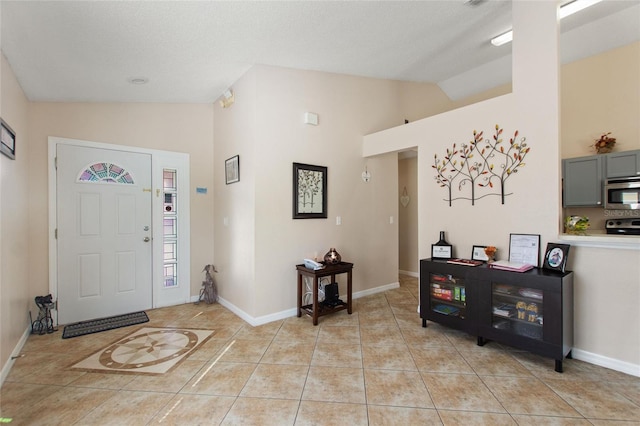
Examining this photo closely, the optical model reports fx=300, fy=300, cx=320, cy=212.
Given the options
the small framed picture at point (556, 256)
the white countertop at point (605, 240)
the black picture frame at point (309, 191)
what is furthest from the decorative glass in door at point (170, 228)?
the white countertop at point (605, 240)

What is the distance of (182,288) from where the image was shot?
4109mm

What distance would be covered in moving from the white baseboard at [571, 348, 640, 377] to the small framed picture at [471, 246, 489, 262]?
974 millimetres

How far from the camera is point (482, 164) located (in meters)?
3.03

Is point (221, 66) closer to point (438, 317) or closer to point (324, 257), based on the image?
point (324, 257)

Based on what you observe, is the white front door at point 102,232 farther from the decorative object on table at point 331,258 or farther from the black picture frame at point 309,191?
the decorative object on table at point 331,258

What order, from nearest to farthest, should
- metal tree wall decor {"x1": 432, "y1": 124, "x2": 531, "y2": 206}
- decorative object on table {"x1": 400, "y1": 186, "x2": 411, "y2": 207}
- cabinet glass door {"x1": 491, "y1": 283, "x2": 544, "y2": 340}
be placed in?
cabinet glass door {"x1": 491, "y1": 283, "x2": 544, "y2": 340} < metal tree wall decor {"x1": 432, "y1": 124, "x2": 531, "y2": 206} < decorative object on table {"x1": 400, "y1": 186, "x2": 411, "y2": 207}

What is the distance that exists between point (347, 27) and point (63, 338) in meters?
4.08

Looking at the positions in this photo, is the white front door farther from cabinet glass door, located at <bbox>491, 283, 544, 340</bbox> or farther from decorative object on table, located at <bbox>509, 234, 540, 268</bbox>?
decorative object on table, located at <bbox>509, 234, 540, 268</bbox>

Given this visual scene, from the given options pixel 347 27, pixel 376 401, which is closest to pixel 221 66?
pixel 347 27

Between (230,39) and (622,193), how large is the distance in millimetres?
4661

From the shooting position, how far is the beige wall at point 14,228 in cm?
234

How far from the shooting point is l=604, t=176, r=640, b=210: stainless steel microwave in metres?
3.44

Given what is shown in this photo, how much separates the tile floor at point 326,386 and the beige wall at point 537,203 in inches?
13.9

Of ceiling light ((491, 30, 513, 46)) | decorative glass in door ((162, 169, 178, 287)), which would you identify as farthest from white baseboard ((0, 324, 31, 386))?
ceiling light ((491, 30, 513, 46))
